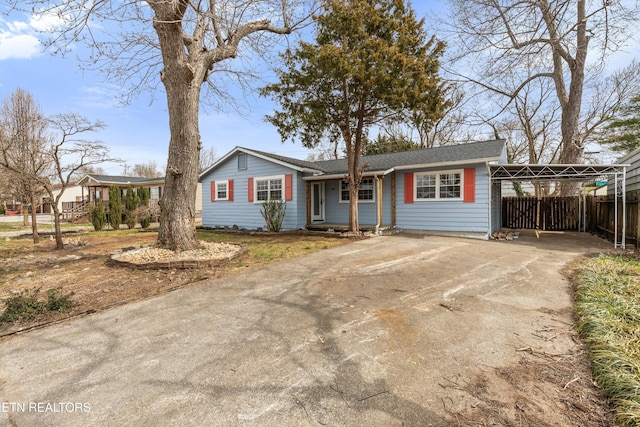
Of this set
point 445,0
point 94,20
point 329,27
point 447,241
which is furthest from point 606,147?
point 94,20

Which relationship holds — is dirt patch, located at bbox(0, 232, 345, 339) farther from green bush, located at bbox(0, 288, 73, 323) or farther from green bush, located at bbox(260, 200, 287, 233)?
green bush, located at bbox(260, 200, 287, 233)

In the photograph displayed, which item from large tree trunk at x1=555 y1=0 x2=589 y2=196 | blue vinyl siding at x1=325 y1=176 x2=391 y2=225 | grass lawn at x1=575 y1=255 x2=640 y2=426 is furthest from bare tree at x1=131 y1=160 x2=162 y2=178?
grass lawn at x1=575 y1=255 x2=640 y2=426

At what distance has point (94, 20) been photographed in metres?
5.58

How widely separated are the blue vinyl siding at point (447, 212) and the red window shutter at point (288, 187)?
14.3ft

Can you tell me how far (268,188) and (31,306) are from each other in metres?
9.87

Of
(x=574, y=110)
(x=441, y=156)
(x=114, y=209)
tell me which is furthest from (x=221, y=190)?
(x=574, y=110)

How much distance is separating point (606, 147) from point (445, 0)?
14.9m

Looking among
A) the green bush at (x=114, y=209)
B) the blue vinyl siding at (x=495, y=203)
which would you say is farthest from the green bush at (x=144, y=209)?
the blue vinyl siding at (x=495, y=203)

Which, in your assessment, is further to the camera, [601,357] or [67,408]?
[601,357]

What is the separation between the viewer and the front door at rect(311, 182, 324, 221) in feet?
43.7

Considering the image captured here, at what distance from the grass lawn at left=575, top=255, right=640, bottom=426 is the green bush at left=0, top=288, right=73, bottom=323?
5710 mm

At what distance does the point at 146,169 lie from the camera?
45.8m

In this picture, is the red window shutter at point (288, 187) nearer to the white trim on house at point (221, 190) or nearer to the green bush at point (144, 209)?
the white trim on house at point (221, 190)

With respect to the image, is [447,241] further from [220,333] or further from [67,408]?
[67,408]
